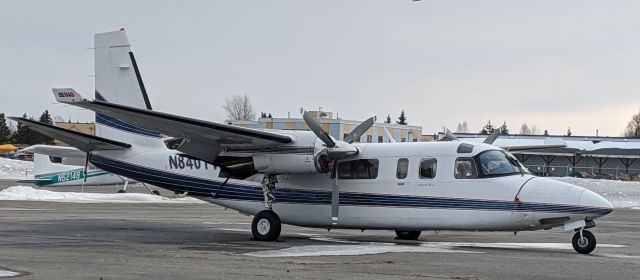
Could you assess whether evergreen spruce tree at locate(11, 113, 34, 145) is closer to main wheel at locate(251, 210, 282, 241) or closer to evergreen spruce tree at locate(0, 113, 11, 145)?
evergreen spruce tree at locate(0, 113, 11, 145)

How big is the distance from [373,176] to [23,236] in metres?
7.84

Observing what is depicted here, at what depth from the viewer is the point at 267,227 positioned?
1864 cm

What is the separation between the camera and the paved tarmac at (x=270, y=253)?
1204cm

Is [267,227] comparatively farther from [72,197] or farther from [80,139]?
[72,197]

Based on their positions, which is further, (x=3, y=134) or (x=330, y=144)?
(x=3, y=134)

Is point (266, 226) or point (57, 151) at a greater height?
point (57, 151)

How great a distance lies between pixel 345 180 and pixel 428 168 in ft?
6.59

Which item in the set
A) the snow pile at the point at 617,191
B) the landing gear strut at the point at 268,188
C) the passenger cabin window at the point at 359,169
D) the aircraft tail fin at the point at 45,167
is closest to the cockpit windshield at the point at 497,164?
the passenger cabin window at the point at 359,169

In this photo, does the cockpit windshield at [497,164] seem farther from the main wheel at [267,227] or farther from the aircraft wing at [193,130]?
the main wheel at [267,227]

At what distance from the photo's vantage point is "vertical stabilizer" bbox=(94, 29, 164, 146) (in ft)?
72.5

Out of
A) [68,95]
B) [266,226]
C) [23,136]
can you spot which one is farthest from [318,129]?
[23,136]

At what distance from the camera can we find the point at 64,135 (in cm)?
1969

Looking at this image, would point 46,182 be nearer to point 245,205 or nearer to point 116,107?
point 245,205

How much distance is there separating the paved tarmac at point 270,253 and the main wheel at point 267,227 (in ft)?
1.01
